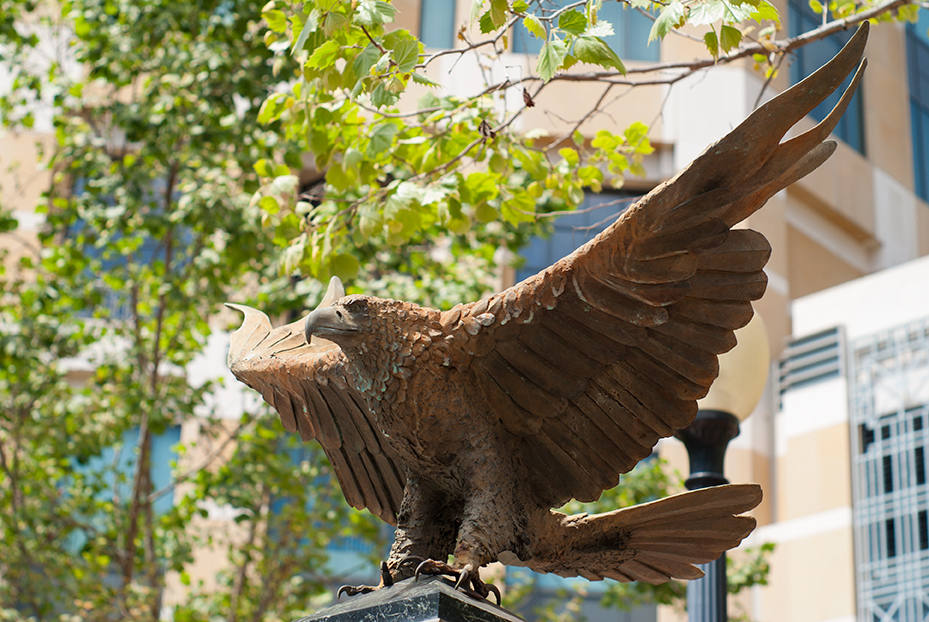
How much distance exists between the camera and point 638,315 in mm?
3002

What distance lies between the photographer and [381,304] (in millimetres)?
3148

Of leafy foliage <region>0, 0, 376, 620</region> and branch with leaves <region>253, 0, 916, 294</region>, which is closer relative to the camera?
branch with leaves <region>253, 0, 916, 294</region>

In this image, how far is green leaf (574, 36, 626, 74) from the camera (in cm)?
364

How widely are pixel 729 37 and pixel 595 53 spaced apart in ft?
1.98

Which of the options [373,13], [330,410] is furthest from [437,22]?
[330,410]

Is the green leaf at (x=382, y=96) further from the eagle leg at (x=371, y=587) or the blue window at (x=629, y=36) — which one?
the blue window at (x=629, y=36)

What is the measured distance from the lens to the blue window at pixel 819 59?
18891mm

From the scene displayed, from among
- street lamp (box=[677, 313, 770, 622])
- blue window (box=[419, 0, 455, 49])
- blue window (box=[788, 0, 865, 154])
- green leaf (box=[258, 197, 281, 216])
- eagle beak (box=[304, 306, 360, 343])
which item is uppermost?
blue window (box=[788, 0, 865, 154])

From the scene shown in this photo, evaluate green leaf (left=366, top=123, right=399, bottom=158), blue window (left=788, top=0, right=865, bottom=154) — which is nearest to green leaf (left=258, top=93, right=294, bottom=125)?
green leaf (left=366, top=123, right=399, bottom=158)

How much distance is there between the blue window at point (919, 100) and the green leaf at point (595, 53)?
69.0 ft

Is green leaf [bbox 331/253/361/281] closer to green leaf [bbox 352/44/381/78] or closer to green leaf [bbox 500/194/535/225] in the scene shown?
green leaf [bbox 500/194/535/225]

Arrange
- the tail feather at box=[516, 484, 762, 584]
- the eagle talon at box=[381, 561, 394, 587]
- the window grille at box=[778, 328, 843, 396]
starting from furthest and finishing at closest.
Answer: the window grille at box=[778, 328, 843, 396] < the tail feather at box=[516, 484, 762, 584] < the eagle talon at box=[381, 561, 394, 587]

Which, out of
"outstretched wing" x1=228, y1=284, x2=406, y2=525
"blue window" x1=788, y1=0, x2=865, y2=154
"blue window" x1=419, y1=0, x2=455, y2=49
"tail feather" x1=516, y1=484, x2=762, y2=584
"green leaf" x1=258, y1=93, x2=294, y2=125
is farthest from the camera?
"blue window" x1=788, y1=0, x2=865, y2=154

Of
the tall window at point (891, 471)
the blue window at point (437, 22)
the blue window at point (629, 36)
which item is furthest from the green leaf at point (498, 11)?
the blue window at point (437, 22)
